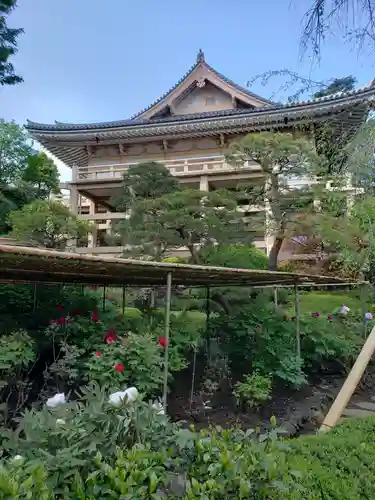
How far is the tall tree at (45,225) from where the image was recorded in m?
11.9

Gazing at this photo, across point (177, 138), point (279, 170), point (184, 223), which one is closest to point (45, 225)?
point (184, 223)

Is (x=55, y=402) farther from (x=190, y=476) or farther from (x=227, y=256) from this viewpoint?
(x=227, y=256)

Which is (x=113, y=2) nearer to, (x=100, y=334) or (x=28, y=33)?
(x=100, y=334)

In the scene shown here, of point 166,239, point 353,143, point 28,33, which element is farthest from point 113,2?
point 28,33

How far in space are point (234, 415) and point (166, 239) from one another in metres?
5.82

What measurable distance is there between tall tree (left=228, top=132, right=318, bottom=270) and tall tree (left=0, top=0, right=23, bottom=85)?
391 inches

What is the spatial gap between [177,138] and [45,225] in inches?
287

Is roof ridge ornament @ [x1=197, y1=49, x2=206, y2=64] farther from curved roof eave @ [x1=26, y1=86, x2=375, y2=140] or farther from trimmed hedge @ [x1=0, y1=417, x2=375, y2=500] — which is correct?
trimmed hedge @ [x1=0, y1=417, x2=375, y2=500]

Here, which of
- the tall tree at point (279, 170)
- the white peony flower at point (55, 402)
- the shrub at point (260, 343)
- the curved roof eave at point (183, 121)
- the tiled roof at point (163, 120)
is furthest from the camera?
the tiled roof at point (163, 120)

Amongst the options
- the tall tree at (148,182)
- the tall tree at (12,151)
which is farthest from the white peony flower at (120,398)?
the tall tree at (12,151)

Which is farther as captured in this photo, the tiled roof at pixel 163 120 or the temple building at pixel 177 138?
the temple building at pixel 177 138

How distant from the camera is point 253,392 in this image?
13.9 ft

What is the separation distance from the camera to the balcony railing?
15.8 m

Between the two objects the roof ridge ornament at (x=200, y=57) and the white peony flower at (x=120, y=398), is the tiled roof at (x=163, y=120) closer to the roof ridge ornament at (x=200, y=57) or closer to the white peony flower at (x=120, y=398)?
the roof ridge ornament at (x=200, y=57)
